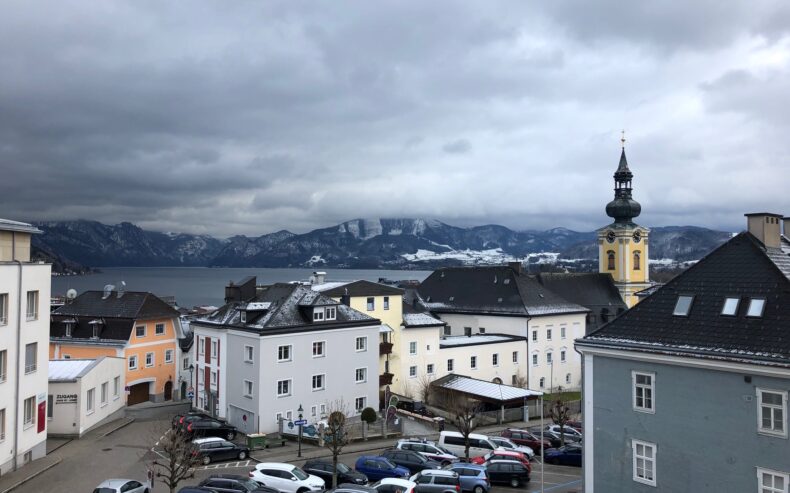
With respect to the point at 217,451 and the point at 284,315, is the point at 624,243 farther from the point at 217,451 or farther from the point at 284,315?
the point at 217,451

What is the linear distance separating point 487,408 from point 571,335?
73.8ft

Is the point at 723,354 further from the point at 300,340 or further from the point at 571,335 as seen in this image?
the point at 571,335

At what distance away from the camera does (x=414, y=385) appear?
190 ft

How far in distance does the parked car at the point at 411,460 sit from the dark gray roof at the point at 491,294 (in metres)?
35.2

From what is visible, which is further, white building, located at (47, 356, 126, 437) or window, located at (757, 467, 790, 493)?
white building, located at (47, 356, 126, 437)

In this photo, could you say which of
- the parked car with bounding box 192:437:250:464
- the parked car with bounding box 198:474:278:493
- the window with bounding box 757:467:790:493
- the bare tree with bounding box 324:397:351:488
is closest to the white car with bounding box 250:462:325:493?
the bare tree with bounding box 324:397:351:488

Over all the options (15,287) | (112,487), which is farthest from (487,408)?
(15,287)

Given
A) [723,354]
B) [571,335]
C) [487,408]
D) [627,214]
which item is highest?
[627,214]

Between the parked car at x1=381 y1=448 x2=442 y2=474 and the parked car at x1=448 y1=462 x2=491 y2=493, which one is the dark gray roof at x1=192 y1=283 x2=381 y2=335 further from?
the parked car at x1=448 y1=462 x2=491 y2=493

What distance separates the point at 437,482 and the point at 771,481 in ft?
44.4

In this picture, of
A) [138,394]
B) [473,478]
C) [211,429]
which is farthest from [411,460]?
[138,394]

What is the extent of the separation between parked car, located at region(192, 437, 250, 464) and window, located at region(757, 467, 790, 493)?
89.4 ft

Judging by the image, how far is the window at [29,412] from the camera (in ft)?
106

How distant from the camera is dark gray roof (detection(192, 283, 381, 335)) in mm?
44375
